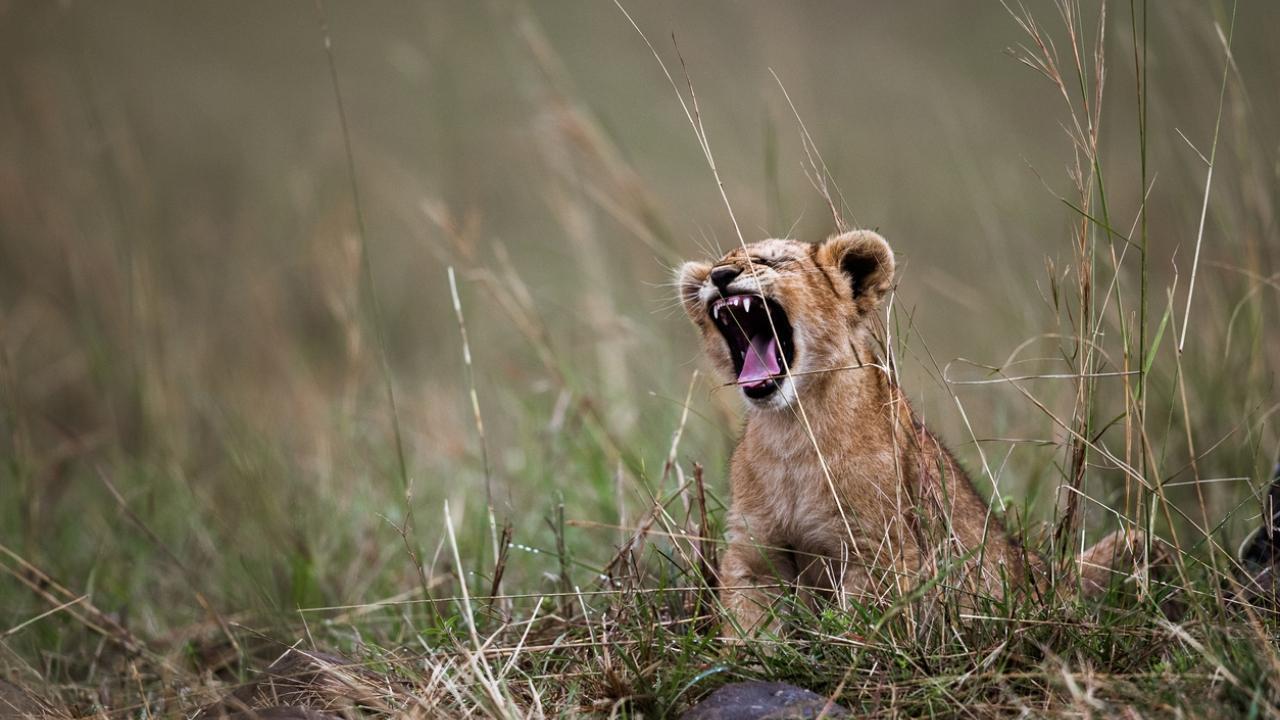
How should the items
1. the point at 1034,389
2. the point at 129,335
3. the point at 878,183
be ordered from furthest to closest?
the point at 878,183
the point at 129,335
the point at 1034,389

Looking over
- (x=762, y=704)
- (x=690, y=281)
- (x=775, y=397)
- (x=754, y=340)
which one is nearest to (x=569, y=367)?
(x=690, y=281)

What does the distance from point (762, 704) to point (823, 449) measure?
104 cm

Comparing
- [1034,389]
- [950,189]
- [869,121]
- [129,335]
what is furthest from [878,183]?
[129,335]

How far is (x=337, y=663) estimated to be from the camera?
3105 mm

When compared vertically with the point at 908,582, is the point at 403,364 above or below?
below

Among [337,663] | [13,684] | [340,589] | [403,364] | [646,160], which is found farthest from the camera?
[646,160]

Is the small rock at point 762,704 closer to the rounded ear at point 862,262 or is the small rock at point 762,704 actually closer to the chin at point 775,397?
the chin at point 775,397

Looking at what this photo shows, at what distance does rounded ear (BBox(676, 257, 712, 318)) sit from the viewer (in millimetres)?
3834

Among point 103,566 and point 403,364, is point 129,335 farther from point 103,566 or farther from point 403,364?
point 403,364

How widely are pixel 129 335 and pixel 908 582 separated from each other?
16.1 ft

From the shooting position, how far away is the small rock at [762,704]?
257 centimetres

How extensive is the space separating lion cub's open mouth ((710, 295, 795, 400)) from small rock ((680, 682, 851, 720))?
103 centimetres

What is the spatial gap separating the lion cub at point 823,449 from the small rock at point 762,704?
0.43 m

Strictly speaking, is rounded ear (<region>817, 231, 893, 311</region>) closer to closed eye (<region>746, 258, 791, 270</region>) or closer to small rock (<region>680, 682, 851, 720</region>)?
closed eye (<region>746, 258, 791, 270</region>)
